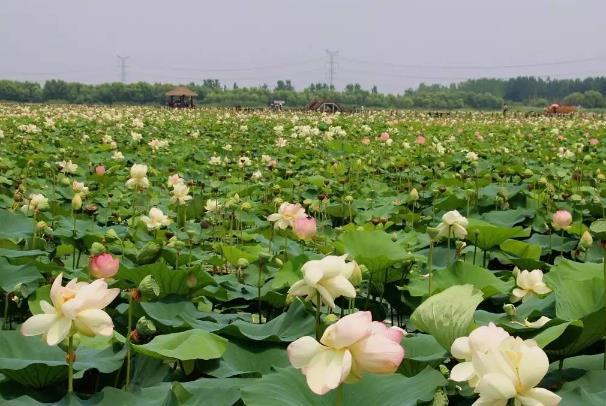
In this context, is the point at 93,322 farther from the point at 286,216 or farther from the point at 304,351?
the point at 286,216

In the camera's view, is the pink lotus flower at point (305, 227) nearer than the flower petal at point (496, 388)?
No

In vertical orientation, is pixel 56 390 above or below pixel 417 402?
below

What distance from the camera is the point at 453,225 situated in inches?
74.5

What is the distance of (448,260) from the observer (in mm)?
2297

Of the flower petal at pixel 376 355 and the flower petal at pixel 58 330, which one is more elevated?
the flower petal at pixel 376 355

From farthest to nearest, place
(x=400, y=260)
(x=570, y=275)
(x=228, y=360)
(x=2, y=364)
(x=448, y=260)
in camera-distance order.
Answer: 1. (x=448, y=260)
2. (x=400, y=260)
3. (x=570, y=275)
4. (x=228, y=360)
5. (x=2, y=364)

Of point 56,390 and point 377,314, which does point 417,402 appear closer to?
point 56,390

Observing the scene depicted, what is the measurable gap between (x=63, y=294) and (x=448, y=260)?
57.6 inches

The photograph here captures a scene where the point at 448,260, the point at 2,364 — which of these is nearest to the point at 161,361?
the point at 2,364

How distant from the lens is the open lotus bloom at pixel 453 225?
1879mm

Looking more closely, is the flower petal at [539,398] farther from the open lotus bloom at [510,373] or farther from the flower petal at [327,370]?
the flower petal at [327,370]

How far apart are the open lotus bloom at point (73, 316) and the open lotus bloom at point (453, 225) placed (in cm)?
103

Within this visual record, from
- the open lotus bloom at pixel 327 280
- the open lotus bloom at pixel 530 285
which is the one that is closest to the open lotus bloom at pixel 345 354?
the open lotus bloom at pixel 327 280

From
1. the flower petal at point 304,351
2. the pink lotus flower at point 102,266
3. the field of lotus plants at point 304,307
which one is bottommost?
the field of lotus plants at point 304,307
